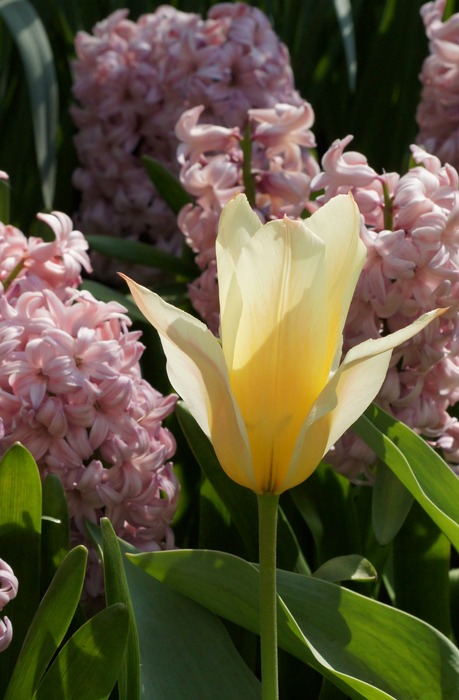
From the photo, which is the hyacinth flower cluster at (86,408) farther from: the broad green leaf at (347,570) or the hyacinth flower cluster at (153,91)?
the hyacinth flower cluster at (153,91)

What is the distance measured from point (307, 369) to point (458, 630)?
2.12 feet

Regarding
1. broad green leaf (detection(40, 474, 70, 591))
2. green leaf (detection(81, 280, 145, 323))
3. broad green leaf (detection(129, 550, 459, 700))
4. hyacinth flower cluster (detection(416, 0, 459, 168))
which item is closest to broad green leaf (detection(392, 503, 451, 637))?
broad green leaf (detection(129, 550, 459, 700))

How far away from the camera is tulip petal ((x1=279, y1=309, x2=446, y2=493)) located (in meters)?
0.62

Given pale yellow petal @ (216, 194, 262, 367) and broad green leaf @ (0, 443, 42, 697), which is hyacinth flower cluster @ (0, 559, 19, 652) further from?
pale yellow petal @ (216, 194, 262, 367)

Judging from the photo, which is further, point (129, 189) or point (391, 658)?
point (129, 189)

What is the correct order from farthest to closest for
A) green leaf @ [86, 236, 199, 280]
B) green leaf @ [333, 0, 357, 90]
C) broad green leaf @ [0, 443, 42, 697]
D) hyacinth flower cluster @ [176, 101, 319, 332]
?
green leaf @ [333, 0, 357, 90]
green leaf @ [86, 236, 199, 280]
hyacinth flower cluster @ [176, 101, 319, 332]
broad green leaf @ [0, 443, 42, 697]

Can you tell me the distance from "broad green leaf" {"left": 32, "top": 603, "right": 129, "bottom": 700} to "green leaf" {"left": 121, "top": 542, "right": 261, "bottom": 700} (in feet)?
0.21

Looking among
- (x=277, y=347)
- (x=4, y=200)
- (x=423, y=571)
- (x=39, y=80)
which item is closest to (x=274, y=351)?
(x=277, y=347)

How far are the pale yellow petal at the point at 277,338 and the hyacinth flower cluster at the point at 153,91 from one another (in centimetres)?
121

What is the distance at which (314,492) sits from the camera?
1.12 metres

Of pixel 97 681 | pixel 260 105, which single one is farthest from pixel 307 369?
pixel 260 105

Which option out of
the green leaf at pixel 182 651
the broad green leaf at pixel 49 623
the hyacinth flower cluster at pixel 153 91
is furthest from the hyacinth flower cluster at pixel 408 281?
the hyacinth flower cluster at pixel 153 91

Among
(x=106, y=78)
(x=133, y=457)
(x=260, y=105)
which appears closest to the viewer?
(x=133, y=457)

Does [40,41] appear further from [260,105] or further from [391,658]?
[391,658]
